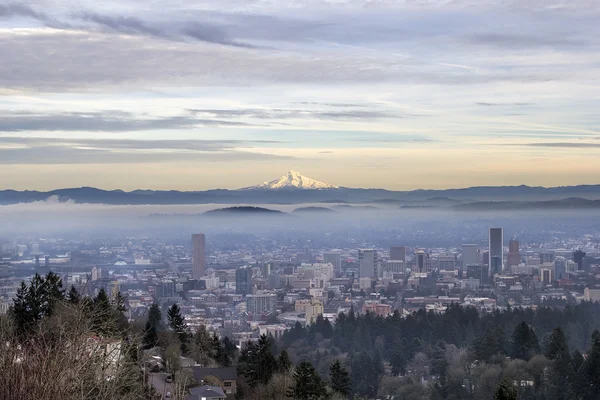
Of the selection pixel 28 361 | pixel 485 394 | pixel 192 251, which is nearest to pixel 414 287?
pixel 192 251

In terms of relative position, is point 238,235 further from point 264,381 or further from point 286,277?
point 264,381

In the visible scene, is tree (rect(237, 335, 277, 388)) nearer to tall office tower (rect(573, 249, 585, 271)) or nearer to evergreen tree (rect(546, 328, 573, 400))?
evergreen tree (rect(546, 328, 573, 400))

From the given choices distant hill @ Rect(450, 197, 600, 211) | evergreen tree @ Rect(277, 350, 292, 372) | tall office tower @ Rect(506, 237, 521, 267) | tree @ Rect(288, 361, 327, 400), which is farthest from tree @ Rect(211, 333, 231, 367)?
distant hill @ Rect(450, 197, 600, 211)

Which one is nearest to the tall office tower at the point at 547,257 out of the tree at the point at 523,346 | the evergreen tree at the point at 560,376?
the tree at the point at 523,346

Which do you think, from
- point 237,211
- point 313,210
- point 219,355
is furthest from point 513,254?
point 219,355

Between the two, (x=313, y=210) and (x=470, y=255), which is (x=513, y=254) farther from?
(x=313, y=210)

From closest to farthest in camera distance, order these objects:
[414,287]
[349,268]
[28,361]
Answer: [28,361]
[414,287]
[349,268]
